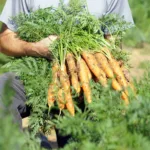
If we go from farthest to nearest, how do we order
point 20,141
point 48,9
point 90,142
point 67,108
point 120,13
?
point 120,13 → point 48,9 → point 67,108 → point 90,142 → point 20,141

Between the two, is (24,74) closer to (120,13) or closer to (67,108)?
(67,108)

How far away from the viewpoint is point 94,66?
3986 millimetres

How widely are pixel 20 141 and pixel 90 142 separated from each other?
12.7 inches

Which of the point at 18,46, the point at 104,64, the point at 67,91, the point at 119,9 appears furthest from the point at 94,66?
the point at 119,9

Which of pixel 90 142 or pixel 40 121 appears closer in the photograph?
pixel 90 142

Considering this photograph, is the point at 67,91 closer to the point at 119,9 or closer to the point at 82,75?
the point at 82,75

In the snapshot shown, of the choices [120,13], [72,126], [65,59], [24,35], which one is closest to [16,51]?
[24,35]

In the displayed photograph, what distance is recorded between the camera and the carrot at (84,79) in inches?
150

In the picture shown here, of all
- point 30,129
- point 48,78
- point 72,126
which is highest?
point 72,126

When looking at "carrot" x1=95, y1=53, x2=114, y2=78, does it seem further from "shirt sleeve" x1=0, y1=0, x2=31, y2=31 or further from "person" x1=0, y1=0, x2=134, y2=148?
"shirt sleeve" x1=0, y1=0, x2=31, y2=31

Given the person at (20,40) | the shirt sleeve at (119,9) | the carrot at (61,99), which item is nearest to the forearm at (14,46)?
the person at (20,40)

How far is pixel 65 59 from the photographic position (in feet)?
13.0

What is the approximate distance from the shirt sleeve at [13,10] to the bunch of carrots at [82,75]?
0.51 meters

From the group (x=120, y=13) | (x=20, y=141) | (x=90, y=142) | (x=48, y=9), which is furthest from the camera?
(x=120, y=13)
